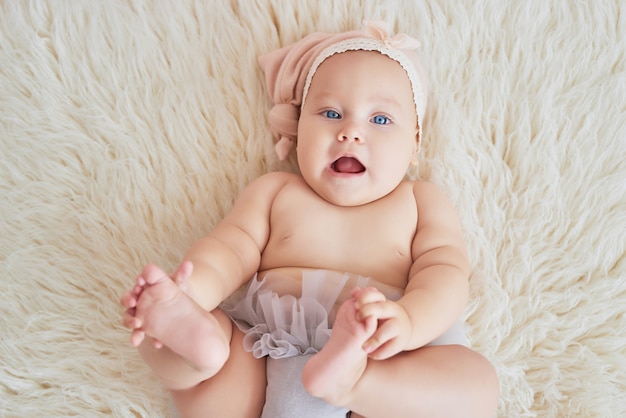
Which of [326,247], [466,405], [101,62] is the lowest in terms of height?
[466,405]

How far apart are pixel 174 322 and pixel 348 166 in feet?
1.79

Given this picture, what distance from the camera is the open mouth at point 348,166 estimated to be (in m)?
1.39

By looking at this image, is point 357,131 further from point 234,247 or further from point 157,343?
point 157,343

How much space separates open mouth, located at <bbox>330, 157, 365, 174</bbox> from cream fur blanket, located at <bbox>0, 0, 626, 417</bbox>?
0.21m

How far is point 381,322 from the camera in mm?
1066

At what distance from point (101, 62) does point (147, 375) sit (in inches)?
30.4

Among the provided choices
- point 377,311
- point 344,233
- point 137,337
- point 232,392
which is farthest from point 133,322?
point 344,233

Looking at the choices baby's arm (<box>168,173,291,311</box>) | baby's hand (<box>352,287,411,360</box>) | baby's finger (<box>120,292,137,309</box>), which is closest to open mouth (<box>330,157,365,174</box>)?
baby's arm (<box>168,173,291,311</box>)

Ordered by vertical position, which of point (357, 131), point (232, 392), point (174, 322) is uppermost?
point (357, 131)

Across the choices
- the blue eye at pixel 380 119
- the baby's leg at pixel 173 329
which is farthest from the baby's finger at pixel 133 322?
the blue eye at pixel 380 119

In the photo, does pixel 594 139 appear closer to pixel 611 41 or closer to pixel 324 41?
pixel 611 41

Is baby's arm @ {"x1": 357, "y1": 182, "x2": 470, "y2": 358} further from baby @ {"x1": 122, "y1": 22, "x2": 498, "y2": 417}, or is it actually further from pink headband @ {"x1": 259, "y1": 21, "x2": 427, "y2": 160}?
pink headband @ {"x1": 259, "y1": 21, "x2": 427, "y2": 160}

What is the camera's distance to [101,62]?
1.58 m

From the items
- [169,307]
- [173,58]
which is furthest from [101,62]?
Answer: [169,307]
